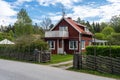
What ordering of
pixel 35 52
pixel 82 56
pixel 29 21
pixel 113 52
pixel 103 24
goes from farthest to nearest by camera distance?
pixel 103 24
pixel 29 21
pixel 35 52
pixel 82 56
pixel 113 52

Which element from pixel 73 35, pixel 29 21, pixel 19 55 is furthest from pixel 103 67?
pixel 29 21

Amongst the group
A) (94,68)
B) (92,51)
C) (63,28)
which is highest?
(63,28)

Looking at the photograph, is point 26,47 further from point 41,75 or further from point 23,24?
point 23,24

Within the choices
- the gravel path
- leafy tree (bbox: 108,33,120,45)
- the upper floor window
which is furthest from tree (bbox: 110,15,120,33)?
the gravel path

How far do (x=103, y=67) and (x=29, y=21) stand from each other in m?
47.3

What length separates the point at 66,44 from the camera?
4012 centimetres

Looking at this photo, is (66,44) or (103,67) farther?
A: (66,44)

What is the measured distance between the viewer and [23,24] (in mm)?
61500

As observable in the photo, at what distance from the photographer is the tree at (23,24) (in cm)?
6016

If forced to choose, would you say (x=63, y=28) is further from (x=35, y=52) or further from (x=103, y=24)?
(x=103, y=24)

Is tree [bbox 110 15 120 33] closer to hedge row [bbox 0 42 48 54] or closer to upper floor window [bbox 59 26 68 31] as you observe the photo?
upper floor window [bbox 59 26 68 31]

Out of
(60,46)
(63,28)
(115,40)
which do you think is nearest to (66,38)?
(60,46)

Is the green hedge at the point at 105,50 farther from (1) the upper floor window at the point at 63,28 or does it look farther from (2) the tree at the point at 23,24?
(2) the tree at the point at 23,24

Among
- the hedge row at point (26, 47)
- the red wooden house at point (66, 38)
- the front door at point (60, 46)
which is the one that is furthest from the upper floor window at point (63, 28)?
the hedge row at point (26, 47)
